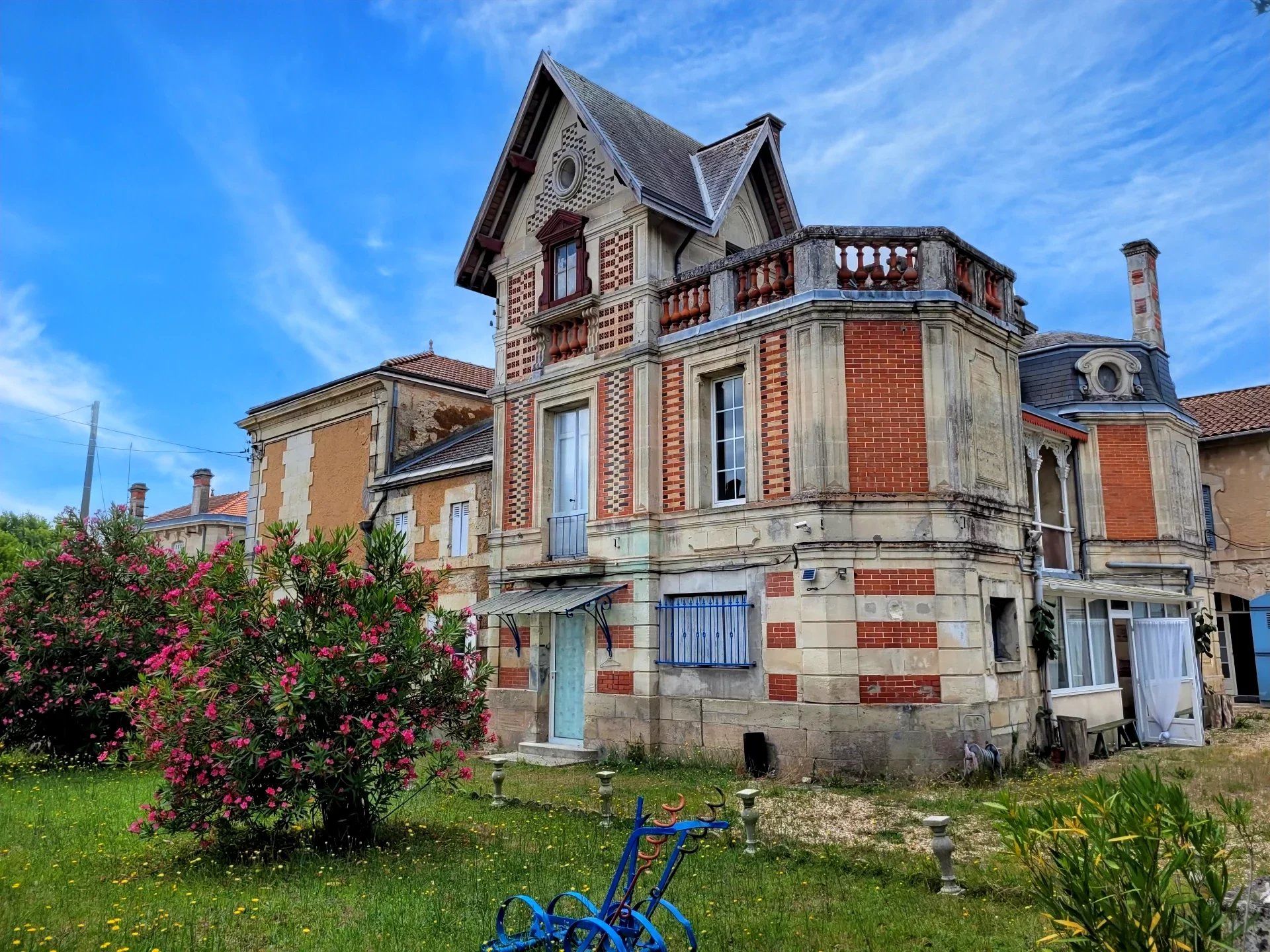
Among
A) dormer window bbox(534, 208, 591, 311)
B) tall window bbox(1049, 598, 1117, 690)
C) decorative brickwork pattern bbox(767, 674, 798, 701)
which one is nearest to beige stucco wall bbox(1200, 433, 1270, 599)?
tall window bbox(1049, 598, 1117, 690)

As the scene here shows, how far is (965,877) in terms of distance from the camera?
7215 millimetres

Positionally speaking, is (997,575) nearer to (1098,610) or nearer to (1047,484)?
(1098,610)

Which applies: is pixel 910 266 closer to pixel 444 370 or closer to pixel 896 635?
pixel 896 635

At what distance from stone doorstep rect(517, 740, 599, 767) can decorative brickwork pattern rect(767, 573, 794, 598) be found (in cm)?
391

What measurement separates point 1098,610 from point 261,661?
1359cm

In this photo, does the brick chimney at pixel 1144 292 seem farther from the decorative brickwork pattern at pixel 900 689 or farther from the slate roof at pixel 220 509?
the slate roof at pixel 220 509

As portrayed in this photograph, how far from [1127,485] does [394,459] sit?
15865mm

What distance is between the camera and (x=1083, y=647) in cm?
1523

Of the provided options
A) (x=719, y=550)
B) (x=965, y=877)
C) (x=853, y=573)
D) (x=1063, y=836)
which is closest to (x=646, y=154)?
(x=719, y=550)

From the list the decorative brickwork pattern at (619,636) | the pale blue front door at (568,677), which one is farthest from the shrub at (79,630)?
the decorative brickwork pattern at (619,636)

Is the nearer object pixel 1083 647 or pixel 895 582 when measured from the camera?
pixel 895 582

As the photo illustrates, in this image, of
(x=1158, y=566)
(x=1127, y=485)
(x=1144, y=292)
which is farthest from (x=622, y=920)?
(x=1144, y=292)

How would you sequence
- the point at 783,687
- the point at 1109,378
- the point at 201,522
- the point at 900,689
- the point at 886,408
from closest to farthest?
1. the point at 900,689
2. the point at 783,687
3. the point at 886,408
4. the point at 1109,378
5. the point at 201,522

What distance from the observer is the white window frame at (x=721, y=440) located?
1359 cm
